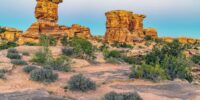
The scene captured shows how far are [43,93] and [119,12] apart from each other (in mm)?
58491

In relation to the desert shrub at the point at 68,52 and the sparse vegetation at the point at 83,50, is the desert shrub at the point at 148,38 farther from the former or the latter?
the desert shrub at the point at 68,52

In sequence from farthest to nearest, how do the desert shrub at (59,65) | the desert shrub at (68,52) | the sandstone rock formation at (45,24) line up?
1. the sandstone rock formation at (45,24)
2. the desert shrub at (68,52)
3. the desert shrub at (59,65)

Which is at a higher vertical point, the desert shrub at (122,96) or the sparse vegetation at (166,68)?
the sparse vegetation at (166,68)

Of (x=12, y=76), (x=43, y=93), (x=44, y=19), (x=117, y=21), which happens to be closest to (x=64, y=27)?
(x=44, y=19)

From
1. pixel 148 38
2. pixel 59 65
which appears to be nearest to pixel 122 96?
pixel 59 65

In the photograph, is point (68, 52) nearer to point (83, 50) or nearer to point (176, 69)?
point (83, 50)

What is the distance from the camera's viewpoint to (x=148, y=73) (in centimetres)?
Result: 1692

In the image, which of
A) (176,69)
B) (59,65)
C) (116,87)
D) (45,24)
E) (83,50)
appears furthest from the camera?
(45,24)

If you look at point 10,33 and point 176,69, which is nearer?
point 176,69

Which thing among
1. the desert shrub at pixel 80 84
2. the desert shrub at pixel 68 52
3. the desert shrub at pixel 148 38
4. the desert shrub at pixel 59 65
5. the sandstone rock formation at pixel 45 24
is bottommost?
the desert shrub at pixel 80 84

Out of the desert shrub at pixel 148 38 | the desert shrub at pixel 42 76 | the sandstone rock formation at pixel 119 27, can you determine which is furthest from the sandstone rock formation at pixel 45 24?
the desert shrub at pixel 42 76

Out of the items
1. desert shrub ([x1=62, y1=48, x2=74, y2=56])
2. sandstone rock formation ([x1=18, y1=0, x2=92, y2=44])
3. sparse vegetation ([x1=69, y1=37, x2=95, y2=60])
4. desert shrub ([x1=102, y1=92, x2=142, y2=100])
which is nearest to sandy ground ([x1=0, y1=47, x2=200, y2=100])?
desert shrub ([x1=102, y1=92, x2=142, y2=100])

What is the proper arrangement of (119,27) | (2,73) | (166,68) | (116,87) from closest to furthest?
(116,87) → (2,73) → (166,68) → (119,27)

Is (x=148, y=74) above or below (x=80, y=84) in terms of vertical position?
above
